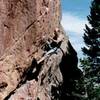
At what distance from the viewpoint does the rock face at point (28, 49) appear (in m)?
26.2

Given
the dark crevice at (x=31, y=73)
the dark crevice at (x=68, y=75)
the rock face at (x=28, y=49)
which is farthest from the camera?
the dark crevice at (x=68, y=75)

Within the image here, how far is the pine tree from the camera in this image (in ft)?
104

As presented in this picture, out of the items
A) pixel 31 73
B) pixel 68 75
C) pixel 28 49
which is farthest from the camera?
pixel 68 75

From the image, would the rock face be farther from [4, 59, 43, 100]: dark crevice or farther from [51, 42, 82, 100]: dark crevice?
[51, 42, 82, 100]: dark crevice

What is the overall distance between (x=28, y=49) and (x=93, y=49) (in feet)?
28.4

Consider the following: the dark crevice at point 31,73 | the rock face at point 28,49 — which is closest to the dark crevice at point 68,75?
the rock face at point 28,49

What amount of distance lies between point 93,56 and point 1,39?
10.8 metres

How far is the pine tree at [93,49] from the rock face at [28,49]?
9.32 ft

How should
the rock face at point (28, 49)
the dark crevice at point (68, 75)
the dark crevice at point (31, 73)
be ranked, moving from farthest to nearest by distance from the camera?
the dark crevice at point (68, 75) → the dark crevice at point (31, 73) → the rock face at point (28, 49)

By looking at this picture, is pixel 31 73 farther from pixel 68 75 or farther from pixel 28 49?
pixel 68 75

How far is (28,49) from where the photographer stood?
27.5 metres

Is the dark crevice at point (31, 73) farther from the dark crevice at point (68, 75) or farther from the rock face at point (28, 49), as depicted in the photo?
the dark crevice at point (68, 75)

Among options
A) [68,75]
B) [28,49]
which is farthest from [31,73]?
[68,75]

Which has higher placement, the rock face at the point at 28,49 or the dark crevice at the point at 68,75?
the rock face at the point at 28,49
